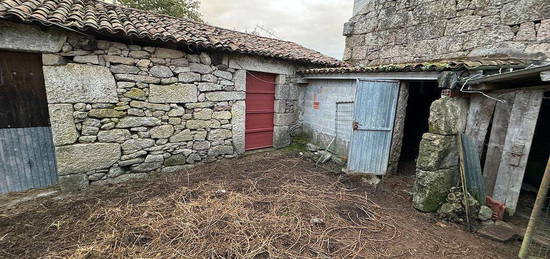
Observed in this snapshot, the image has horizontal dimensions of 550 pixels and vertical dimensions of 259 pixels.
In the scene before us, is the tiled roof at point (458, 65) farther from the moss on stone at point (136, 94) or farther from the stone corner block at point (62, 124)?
the stone corner block at point (62, 124)

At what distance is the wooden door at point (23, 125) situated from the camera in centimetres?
340

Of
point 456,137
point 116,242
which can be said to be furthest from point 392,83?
point 116,242

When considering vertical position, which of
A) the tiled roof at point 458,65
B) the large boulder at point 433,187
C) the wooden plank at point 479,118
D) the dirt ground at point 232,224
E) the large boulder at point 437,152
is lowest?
the dirt ground at point 232,224

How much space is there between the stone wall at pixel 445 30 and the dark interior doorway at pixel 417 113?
1006 millimetres

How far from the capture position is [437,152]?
11.0 feet

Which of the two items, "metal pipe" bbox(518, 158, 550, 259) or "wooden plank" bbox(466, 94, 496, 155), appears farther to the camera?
"wooden plank" bbox(466, 94, 496, 155)

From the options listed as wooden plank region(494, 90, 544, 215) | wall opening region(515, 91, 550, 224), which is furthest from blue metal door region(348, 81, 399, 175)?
wall opening region(515, 91, 550, 224)

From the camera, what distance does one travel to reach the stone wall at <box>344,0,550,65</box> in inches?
153

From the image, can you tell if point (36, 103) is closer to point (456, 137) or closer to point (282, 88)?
point (282, 88)

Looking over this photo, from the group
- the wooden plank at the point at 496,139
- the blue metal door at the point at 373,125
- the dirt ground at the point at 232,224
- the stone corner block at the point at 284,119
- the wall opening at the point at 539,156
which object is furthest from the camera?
the stone corner block at the point at 284,119

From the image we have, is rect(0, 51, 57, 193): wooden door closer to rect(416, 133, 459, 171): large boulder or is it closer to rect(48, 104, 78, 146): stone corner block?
rect(48, 104, 78, 146): stone corner block

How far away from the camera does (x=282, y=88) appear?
6.22 metres

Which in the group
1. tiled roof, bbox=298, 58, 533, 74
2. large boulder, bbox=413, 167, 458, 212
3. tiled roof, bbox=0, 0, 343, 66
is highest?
tiled roof, bbox=0, 0, 343, 66

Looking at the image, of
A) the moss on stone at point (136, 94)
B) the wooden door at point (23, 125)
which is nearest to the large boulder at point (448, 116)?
the moss on stone at point (136, 94)
